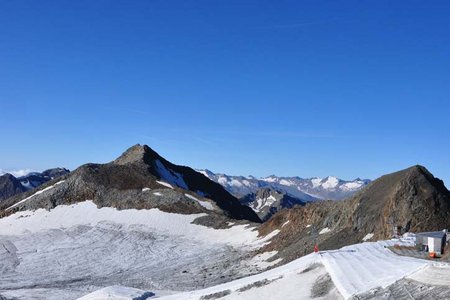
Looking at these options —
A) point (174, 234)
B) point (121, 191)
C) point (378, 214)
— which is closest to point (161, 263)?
point (174, 234)

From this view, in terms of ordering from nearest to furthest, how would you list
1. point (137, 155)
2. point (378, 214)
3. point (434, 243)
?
1. point (434, 243)
2. point (378, 214)
3. point (137, 155)

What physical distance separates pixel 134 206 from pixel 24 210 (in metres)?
16.6

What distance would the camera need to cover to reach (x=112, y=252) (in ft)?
180

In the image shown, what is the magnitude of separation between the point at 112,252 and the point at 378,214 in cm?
2770

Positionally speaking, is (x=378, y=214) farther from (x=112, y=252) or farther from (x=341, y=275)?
(x=112, y=252)

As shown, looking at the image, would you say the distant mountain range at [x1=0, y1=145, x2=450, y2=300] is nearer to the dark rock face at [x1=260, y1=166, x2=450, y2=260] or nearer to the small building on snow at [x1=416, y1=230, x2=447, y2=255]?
the dark rock face at [x1=260, y1=166, x2=450, y2=260]

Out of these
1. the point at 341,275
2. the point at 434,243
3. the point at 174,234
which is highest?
the point at 174,234

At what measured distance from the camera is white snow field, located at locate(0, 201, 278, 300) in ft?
133

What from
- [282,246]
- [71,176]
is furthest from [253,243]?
[71,176]

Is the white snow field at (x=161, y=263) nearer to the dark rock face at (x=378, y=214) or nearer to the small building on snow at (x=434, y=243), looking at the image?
the small building on snow at (x=434, y=243)

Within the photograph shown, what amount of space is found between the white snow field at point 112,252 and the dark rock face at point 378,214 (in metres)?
4.97

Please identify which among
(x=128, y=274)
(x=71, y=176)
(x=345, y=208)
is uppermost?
(x=71, y=176)

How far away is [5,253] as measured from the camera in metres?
55.9

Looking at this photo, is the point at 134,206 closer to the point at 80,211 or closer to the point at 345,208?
the point at 80,211
